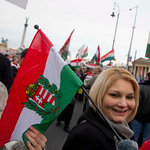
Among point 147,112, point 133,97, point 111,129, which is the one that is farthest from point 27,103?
point 147,112

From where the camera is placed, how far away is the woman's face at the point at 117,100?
1347mm

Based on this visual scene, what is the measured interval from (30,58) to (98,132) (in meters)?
0.86

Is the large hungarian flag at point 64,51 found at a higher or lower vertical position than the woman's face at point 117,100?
higher

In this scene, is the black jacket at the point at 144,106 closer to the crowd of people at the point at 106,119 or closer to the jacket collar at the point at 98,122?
the crowd of people at the point at 106,119

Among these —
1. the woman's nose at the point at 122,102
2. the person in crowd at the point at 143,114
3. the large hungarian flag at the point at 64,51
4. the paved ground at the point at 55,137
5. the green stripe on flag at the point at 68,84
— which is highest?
the large hungarian flag at the point at 64,51

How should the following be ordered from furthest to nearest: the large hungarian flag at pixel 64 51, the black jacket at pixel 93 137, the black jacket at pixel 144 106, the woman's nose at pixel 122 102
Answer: the large hungarian flag at pixel 64 51
the black jacket at pixel 144 106
the woman's nose at pixel 122 102
the black jacket at pixel 93 137

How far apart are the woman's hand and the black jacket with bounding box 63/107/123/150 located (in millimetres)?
221

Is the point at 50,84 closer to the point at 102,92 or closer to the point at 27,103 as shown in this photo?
the point at 27,103

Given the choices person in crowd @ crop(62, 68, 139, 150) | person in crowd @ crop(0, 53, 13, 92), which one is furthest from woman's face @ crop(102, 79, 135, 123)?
person in crowd @ crop(0, 53, 13, 92)

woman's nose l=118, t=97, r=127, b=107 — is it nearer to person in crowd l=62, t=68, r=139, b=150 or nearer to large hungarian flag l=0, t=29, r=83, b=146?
person in crowd l=62, t=68, r=139, b=150

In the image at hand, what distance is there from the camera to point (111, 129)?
1252 mm

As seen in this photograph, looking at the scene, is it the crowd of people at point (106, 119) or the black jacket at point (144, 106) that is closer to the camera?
the crowd of people at point (106, 119)

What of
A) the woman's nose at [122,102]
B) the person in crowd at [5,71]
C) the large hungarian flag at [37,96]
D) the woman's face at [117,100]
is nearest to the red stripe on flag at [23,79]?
the large hungarian flag at [37,96]

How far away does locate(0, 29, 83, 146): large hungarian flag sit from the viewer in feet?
4.16
